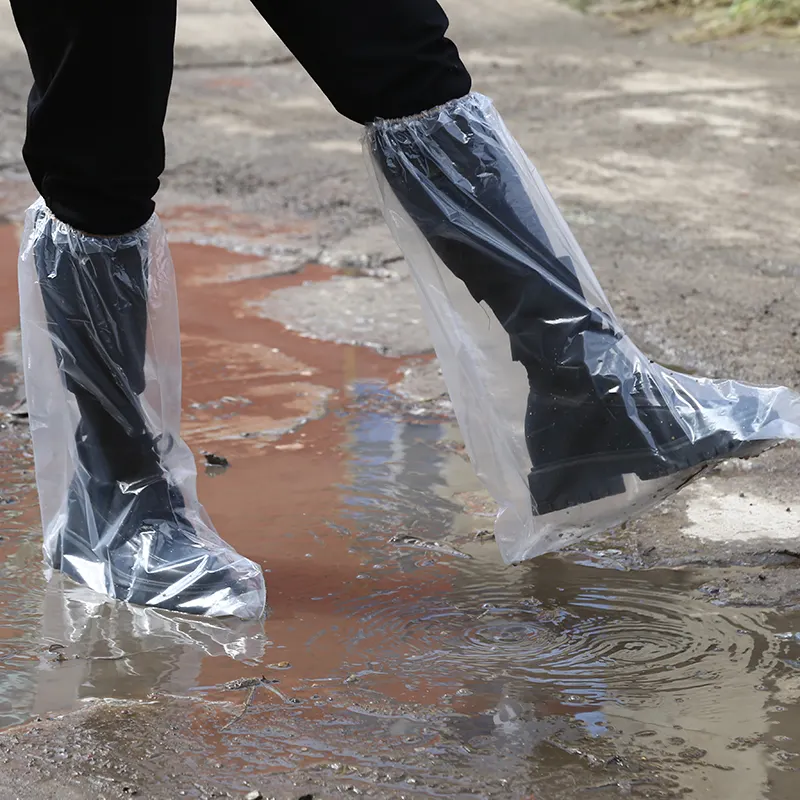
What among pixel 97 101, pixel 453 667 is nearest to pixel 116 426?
pixel 97 101

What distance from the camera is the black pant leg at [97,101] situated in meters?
1.51

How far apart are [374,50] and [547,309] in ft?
1.20

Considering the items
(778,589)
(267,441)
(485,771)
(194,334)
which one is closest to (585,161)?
(194,334)

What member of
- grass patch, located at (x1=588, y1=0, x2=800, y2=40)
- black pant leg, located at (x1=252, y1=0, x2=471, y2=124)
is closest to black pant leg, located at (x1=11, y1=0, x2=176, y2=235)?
black pant leg, located at (x1=252, y1=0, x2=471, y2=124)

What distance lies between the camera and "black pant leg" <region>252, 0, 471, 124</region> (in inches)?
58.2

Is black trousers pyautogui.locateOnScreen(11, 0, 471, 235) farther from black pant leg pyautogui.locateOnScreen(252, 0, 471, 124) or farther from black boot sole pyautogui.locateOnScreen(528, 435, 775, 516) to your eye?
black boot sole pyautogui.locateOnScreen(528, 435, 775, 516)

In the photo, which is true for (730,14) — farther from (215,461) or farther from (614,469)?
(614,469)

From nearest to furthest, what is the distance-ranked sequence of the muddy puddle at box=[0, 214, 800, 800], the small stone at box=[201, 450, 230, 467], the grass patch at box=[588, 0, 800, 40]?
the muddy puddle at box=[0, 214, 800, 800], the small stone at box=[201, 450, 230, 467], the grass patch at box=[588, 0, 800, 40]

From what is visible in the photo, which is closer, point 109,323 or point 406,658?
point 406,658

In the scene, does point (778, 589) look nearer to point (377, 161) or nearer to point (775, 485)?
point (775, 485)

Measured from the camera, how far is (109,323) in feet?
5.54

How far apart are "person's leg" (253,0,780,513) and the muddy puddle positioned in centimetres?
21

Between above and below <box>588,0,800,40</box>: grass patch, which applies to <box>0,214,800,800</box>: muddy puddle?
below

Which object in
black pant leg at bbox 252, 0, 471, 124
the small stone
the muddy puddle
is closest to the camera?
the muddy puddle
